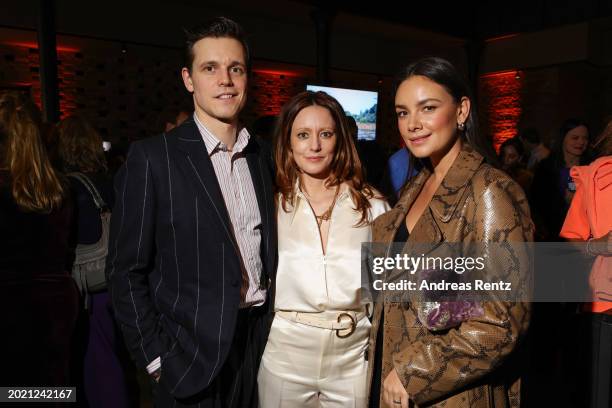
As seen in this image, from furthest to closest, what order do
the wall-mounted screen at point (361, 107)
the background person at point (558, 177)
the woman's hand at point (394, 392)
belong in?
1. the wall-mounted screen at point (361, 107)
2. the background person at point (558, 177)
3. the woman's hand at point (394, 392)

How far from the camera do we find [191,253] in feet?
Answer: 5.15

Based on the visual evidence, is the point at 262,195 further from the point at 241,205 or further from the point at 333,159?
the point at 333,159

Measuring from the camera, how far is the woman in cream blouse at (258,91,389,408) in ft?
5.61

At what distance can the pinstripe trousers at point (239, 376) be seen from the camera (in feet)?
5.26

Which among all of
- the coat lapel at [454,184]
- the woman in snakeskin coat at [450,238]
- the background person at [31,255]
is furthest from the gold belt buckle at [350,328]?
the background person at [31,255]

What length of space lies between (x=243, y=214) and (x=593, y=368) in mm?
1521

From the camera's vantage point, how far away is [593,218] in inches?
77.8

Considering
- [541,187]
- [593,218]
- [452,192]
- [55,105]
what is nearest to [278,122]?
[452,192]

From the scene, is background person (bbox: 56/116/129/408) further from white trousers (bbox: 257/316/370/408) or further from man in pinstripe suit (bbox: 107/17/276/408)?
white trousers (bbox: 257/316/370/408)

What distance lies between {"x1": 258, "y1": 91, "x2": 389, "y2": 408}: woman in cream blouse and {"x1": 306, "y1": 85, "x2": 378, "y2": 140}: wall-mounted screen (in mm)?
5546

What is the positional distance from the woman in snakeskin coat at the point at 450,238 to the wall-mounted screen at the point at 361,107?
5.90 m

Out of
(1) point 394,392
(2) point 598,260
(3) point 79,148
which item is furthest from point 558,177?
(3) point 79,148

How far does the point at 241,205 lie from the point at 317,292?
42 centimetres

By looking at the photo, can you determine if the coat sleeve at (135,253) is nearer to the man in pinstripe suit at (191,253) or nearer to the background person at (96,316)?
the man in pinstripe suit at (191,253)
